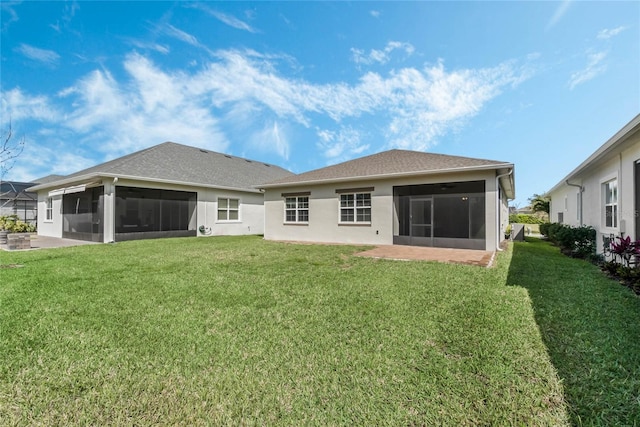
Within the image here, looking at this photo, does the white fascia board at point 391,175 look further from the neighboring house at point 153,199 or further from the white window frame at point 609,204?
the neighboring house at point 153,199

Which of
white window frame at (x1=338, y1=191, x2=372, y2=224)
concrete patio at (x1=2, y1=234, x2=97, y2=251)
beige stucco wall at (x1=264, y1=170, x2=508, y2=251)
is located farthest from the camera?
white window frame at (x1=338, y1=191, x2=372, y2=224)

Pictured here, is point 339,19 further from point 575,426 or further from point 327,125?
point 575,426

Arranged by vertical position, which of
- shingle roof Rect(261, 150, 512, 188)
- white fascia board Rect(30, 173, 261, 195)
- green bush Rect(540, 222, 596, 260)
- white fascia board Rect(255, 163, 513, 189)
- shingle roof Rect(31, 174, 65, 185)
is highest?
shingle roof Rect(31, 174, 65, 185)

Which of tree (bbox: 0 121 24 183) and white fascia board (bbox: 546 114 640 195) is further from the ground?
tree (bbox: 0 121 24 183)

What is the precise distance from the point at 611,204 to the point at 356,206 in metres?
8.74

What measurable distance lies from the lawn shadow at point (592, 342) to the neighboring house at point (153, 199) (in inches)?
623

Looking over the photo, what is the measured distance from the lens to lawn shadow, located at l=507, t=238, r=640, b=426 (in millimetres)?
2195

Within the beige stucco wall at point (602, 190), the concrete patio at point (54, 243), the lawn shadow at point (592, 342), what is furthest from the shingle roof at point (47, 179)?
the beige stucco wall at point (602, 190)

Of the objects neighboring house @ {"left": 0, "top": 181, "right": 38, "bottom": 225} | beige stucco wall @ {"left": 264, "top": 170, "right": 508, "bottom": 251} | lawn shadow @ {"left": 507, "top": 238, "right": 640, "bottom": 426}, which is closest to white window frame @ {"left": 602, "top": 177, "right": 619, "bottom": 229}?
beige stucco wall @ {"left": 264, "top": 170, "right": 508, "bottom": 251}

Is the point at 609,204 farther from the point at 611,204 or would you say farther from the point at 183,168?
the point at 183,168

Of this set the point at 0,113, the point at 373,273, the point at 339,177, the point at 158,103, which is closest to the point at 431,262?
the point at 373,273

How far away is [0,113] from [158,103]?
23.0 feet

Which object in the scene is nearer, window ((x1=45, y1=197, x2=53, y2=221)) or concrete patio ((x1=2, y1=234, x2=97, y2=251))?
concrete patio ((x1=2, y1=234, x2=97, y2=251))

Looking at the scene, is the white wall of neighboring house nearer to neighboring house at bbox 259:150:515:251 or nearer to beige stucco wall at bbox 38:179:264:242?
beige stucco wall at bbox 38:179:264:242
